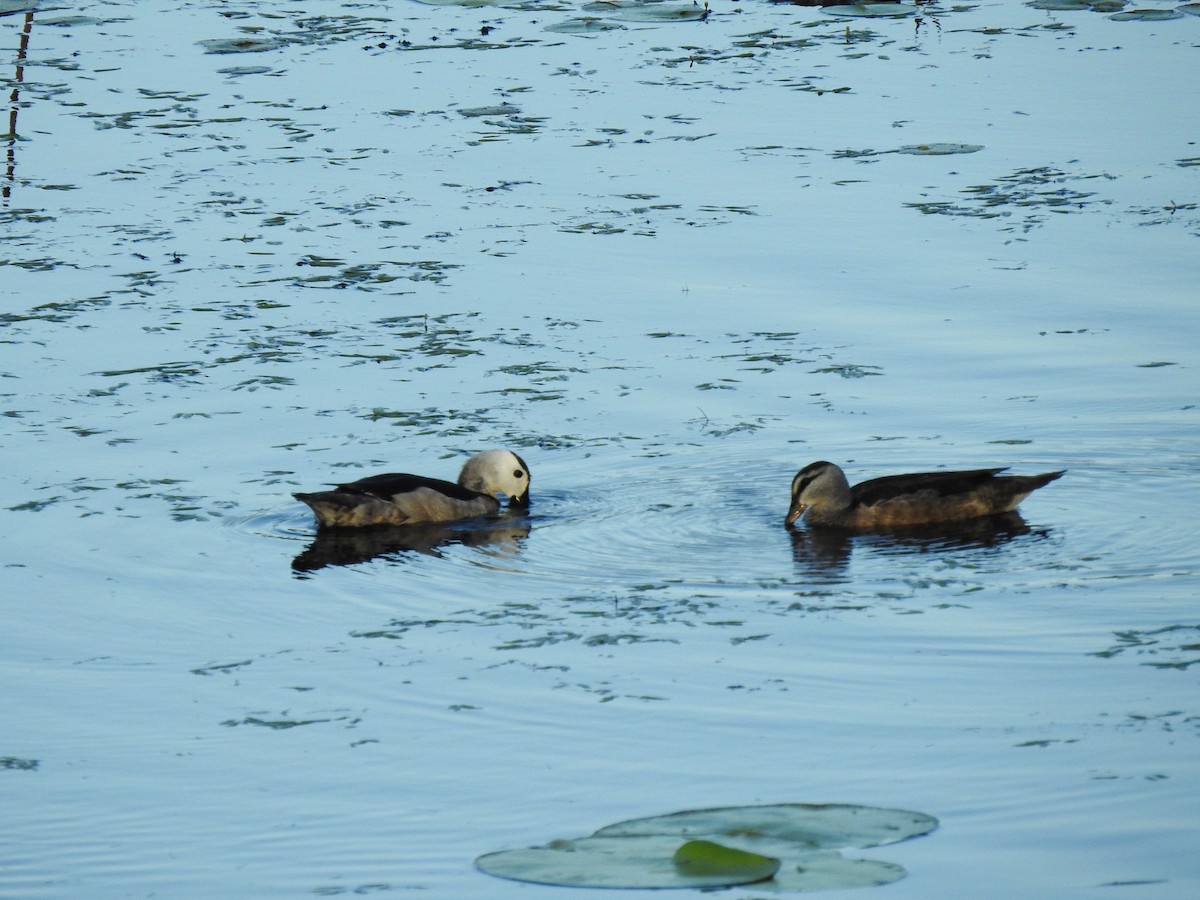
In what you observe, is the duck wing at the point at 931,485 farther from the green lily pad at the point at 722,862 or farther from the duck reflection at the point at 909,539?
the green lily pad at the point at 722,862

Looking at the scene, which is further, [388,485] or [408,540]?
[408,540]

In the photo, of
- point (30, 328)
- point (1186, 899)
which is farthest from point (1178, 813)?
point (30, 328)

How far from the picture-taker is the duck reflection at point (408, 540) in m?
10.5

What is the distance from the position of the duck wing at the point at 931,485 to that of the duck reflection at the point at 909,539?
0.20 meters

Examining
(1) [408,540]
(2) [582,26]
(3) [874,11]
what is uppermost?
(3) [874,11]

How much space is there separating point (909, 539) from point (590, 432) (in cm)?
236

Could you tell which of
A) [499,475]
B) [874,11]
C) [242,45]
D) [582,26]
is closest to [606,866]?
[499,475]

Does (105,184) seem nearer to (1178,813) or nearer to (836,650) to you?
(836,650)

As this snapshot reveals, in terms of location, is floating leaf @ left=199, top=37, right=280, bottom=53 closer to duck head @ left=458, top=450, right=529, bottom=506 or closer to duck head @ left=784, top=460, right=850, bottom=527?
duck head @ left=458, top=450, right=529, bottom=506

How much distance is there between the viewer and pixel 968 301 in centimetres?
1373

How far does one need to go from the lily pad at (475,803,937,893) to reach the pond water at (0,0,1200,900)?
10 centimetres

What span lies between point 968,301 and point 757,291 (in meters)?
1.52

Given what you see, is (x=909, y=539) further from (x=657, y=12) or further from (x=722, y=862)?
(x=657, y=12)

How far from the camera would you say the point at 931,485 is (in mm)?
10500
